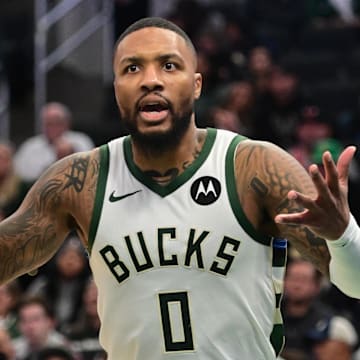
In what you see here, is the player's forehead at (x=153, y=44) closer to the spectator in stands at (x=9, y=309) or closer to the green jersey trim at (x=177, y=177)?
the green jersey trim at (x=177, y=177)

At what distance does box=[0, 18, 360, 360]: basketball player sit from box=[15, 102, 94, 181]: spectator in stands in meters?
6.17

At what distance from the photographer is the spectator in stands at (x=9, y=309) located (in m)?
9.23

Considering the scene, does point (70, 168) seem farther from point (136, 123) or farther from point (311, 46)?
point (311, 46)

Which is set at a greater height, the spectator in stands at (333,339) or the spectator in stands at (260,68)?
the spectator in stands at (260,68)

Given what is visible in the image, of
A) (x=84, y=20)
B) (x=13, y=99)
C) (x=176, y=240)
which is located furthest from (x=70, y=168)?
(x=84, y=20)

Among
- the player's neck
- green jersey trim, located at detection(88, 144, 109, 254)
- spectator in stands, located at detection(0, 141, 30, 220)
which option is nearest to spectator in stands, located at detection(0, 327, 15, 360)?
spectator in stands, located at detection(0, 141, 30, 220)

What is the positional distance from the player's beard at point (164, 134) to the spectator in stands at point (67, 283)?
195 inches

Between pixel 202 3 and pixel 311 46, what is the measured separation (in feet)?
4.82

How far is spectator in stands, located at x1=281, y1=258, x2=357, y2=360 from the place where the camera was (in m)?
8.19

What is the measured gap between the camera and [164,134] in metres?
4.58

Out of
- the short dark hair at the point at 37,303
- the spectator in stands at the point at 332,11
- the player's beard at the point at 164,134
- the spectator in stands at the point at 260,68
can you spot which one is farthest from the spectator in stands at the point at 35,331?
the spectator in stands at the point at 332,11

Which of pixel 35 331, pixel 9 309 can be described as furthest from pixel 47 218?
pixel 9 309

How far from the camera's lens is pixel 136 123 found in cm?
459

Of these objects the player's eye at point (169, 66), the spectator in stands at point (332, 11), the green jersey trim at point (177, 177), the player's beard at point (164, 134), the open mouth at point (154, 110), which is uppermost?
the spectator in stands at point (332, 11)
